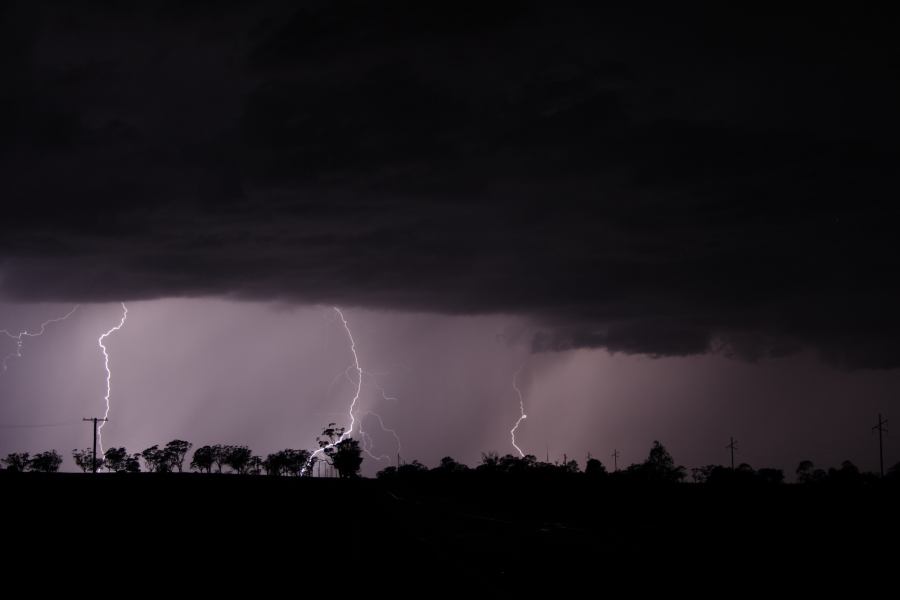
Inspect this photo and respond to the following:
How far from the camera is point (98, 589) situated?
12820 mm

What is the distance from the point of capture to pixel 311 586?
43.4ft

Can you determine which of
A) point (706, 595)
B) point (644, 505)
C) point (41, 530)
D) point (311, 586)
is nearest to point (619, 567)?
point (706, 595)

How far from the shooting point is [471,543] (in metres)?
20.8

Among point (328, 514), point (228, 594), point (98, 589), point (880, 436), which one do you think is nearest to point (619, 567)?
point (228, 594)

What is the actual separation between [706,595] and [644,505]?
28.3 meters

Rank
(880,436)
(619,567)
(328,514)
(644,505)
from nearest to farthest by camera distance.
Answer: (619,567) → (328,514) → (644,505) → (880,436)

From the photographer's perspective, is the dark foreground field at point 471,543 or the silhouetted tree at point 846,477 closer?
the dark foreground field at point 471,543

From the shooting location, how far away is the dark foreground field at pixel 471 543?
14.5 metres

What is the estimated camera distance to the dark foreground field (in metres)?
14.5

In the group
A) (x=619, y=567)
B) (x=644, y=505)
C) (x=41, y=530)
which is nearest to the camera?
(x=619, y=567)

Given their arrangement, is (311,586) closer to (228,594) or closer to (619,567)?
(228,594)

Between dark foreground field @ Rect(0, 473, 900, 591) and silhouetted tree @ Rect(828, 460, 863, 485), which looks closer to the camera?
dark foreground field @ Rect(0, 473, 900, 591)

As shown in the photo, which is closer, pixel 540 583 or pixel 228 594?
pixel 228 594

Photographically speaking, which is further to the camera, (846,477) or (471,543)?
(846,477)
